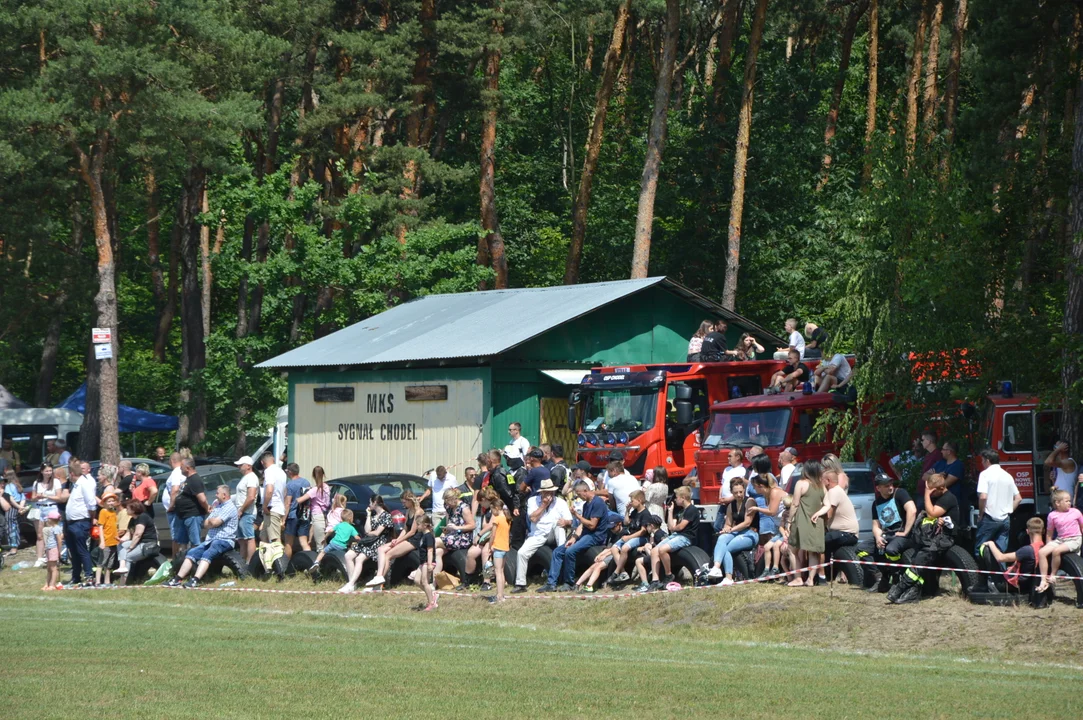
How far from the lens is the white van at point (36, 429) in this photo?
1512 inches

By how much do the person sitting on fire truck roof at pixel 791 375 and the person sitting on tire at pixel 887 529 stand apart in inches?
253

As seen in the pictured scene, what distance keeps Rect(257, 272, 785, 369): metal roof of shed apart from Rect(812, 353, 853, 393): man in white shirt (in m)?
6.81

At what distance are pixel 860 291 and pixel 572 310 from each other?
7.78 meters

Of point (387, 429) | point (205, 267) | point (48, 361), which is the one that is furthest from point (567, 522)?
point (48, 361)

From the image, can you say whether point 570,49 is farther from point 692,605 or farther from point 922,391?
point 692,605

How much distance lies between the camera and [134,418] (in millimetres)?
44219

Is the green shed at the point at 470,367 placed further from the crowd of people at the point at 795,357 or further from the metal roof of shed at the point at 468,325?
the crowd of people at the point at 795,357

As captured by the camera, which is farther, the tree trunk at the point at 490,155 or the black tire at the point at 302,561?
the tree trunk at the point at 490,155

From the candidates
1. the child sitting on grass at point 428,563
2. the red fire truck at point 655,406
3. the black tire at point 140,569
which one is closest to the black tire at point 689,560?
the child sitting on grass at point 428,563

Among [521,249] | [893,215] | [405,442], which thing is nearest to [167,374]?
[521,249]

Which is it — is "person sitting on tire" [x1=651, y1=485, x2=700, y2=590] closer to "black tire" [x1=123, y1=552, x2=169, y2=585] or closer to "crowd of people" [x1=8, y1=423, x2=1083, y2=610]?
"crowd of people" [x1=8, y1=423, x2=1083, y2=610]

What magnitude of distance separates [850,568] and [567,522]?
13.5 ft

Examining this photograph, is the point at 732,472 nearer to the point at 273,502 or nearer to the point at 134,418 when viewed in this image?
the point at 273,502

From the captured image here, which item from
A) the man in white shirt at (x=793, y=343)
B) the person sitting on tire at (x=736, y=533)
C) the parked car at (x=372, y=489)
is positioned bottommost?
the person sitting on tire at (x=736, y=533)
